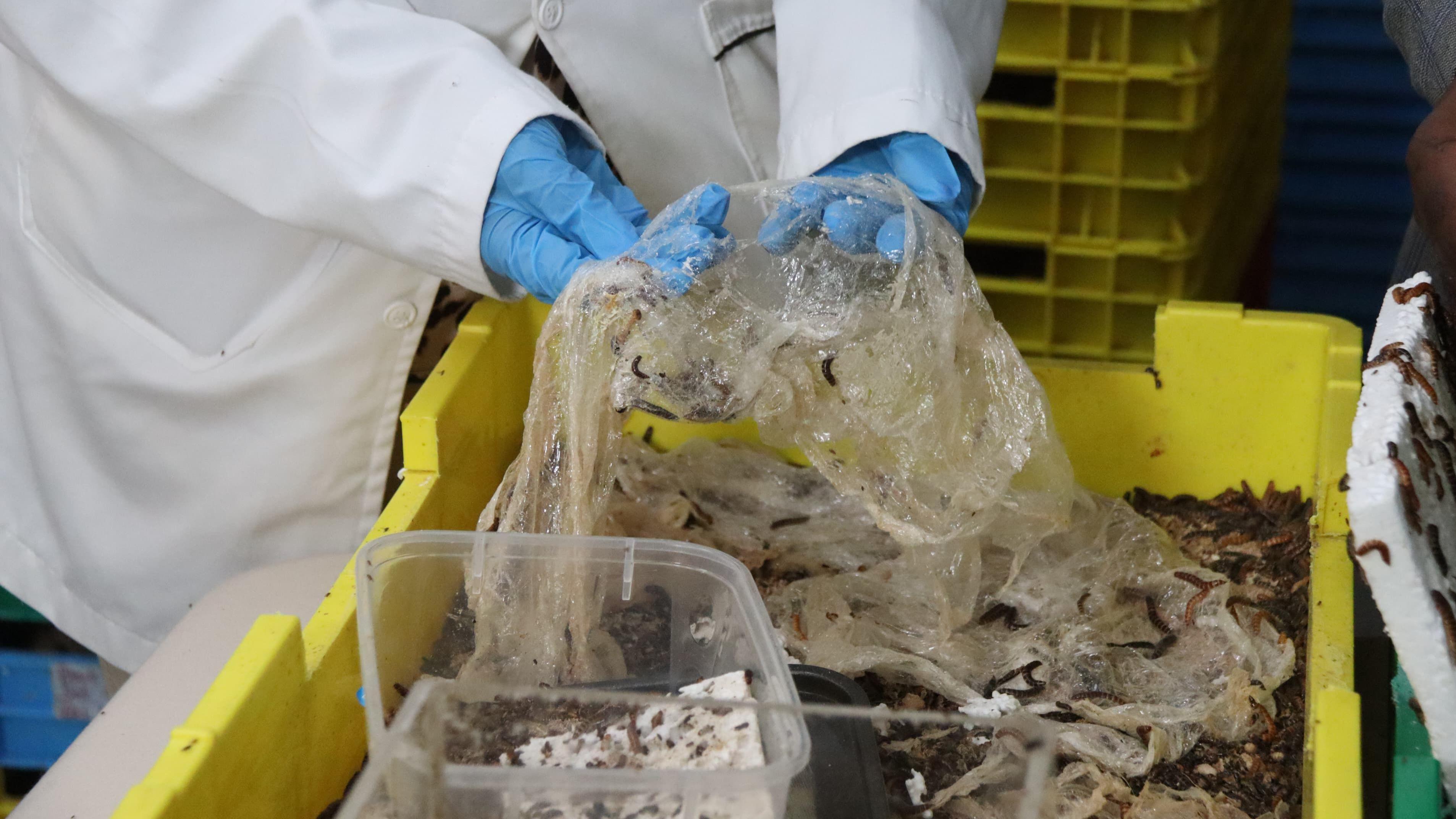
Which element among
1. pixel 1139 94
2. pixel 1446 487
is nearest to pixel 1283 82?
pixel 1139 94

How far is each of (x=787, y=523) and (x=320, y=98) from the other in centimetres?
60

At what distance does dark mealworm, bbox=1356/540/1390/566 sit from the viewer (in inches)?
25.6

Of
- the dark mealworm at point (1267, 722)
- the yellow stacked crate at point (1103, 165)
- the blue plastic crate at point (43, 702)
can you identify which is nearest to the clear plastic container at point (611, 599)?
the dark mealworm at point (1267, 722)

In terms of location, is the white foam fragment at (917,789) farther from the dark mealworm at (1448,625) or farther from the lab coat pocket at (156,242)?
the lab coat pocket at (156,242)

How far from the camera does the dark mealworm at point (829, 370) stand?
1.01 metres

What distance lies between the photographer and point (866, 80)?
1162 millimetres

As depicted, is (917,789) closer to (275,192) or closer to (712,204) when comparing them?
(712,204)

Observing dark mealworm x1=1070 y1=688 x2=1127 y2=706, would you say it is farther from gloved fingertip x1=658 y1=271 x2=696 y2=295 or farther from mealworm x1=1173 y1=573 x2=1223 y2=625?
gloved fingertip x1=658 y1=271 x2=696 y2=295

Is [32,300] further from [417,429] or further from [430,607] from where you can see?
[430,607]

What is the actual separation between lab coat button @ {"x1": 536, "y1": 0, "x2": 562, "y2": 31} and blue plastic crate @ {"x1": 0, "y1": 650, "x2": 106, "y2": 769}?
982mm

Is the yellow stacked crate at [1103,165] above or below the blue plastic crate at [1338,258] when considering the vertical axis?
above

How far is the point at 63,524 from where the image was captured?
4.58ft

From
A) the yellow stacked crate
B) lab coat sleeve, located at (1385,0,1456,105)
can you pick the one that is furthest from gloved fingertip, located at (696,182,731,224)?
the yellow stacked crate

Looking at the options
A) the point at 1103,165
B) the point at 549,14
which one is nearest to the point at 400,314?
the point at 549,14
